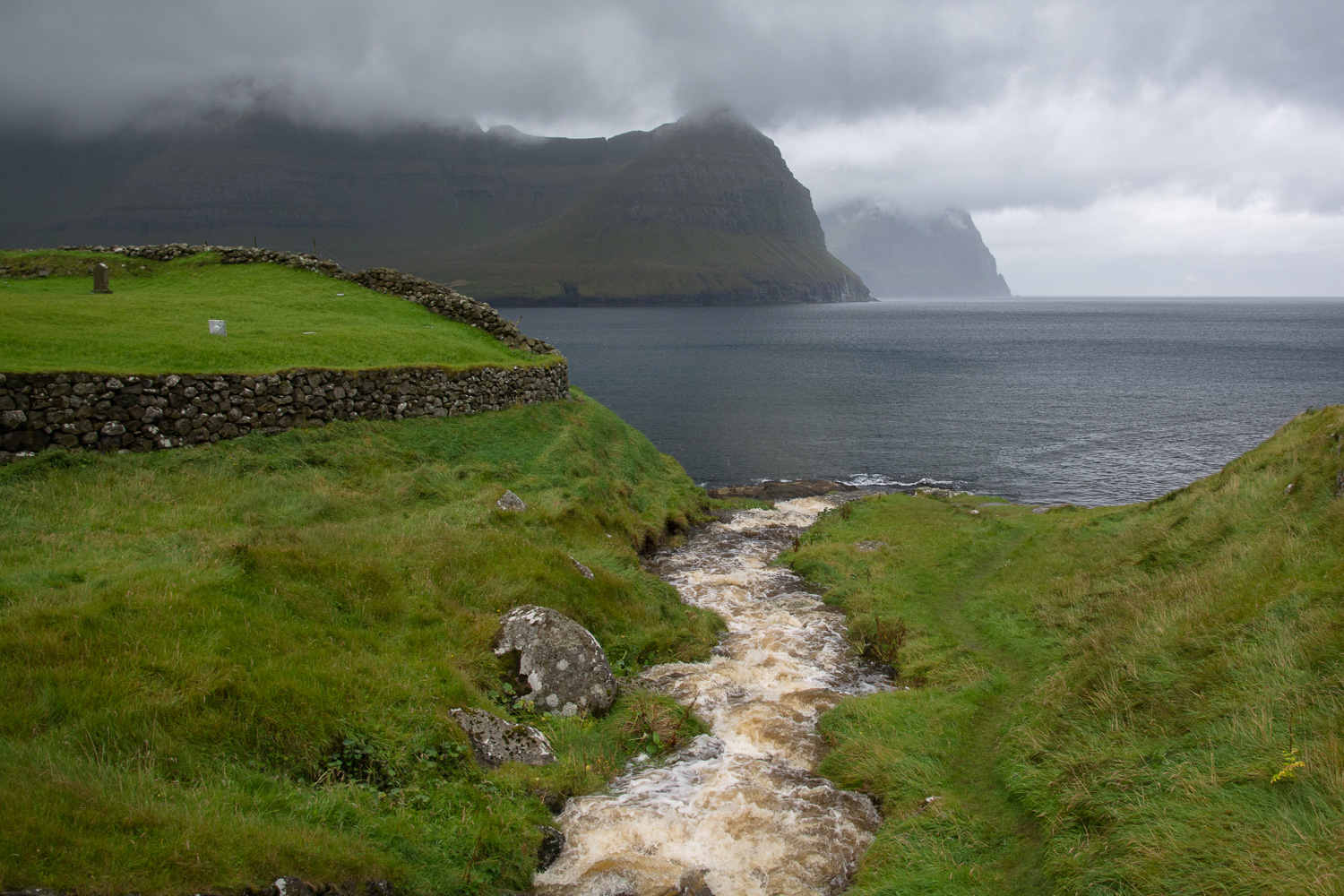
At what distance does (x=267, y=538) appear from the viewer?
570 inches

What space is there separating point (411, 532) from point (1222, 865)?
15576 mm

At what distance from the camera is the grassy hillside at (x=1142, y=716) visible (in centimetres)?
727

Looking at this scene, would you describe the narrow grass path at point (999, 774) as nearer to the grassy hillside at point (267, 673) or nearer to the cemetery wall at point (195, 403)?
the grassy hillside at point (267, 673)

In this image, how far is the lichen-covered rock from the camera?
10844mm

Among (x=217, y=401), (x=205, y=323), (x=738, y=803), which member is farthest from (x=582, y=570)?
(x=205, y=323)

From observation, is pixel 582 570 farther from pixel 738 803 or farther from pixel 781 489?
pixel 781 489

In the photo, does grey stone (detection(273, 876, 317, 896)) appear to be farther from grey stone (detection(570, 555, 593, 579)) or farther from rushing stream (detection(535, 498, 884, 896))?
grey stone (detection(570, 555, 593, 579))

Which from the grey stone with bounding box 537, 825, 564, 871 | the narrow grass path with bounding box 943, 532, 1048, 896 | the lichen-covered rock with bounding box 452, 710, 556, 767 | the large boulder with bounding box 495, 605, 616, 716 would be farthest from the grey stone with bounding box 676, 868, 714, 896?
the large boulder with bounding box 495, 605, 616, 716

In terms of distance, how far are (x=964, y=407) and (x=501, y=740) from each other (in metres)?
78.9

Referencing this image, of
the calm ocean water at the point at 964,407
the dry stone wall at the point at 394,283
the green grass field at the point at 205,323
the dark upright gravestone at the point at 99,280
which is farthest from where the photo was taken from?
the calm ocean water at the point at 964,407

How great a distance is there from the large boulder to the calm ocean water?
37534 mm

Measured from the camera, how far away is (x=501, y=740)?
437 inches

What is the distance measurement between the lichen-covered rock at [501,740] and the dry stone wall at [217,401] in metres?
14.3

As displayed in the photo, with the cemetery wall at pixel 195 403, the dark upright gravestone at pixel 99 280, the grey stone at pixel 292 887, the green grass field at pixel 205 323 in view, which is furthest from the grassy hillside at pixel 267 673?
the dark upright gravestone at pixel 99 280
